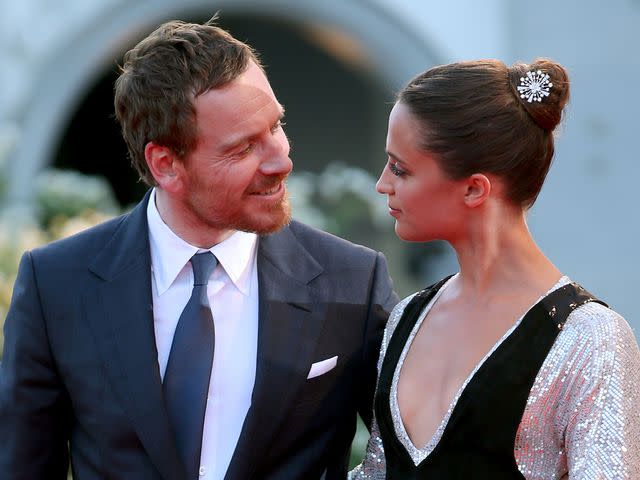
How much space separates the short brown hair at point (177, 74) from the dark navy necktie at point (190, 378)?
43 cm

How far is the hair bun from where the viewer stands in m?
2.29

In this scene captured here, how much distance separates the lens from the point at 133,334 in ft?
8.25

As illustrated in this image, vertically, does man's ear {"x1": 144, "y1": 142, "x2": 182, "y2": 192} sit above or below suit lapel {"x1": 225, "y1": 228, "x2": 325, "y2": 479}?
above

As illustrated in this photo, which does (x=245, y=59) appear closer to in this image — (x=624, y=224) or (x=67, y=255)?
(x=67, y=255)

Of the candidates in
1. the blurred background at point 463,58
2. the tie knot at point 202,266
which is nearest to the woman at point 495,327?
the tie knot at point 202,266

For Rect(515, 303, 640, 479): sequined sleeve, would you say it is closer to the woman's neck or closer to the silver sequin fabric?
the silver sequin fabric

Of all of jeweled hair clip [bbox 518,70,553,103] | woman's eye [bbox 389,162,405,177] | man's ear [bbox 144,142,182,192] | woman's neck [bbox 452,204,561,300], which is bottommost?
man's ear [bbox 144,142,182,192]

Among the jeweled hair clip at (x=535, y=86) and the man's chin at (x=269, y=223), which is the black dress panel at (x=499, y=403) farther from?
the man's chin at (x=269, y=223)

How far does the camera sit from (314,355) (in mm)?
2580

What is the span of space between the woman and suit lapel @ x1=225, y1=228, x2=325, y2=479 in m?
0.21

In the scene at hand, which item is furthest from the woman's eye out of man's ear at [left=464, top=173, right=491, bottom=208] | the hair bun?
the hair bun

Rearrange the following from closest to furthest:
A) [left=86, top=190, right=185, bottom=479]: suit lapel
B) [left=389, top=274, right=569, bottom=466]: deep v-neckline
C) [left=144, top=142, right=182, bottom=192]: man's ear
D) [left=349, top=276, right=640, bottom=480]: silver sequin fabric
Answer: [left=349, top=276, right=640, bottom=480]: silver sequin fabric < [left=389, top=274, right=569, bottom=466]: deep v-neckline < [left=86, top=190, right=185, bottom=479]: suit lapel < [left=144, top=142, right=182, bottom=192]: man's ear

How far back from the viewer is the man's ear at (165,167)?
2686 millimetres

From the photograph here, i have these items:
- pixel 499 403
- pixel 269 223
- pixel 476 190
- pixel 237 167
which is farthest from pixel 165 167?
pixel 499 403
